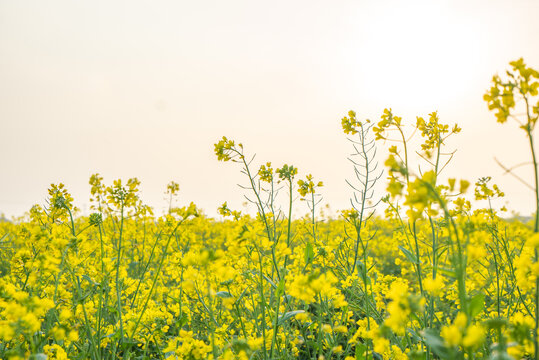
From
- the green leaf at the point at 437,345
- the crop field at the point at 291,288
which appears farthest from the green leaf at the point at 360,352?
the green leaf at the point at 437,345

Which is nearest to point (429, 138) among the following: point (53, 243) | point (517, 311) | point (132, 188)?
point (517, 311)

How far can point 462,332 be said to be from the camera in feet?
3.61

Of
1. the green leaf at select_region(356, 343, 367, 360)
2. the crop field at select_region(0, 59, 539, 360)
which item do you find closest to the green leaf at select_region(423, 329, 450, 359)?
the crop field at select_region(0, 59, 539, 360)

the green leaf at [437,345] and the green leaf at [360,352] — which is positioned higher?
the green leaf at [437,345]

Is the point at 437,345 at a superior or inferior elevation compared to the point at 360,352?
superior

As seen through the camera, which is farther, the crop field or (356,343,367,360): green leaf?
(356,343,367,360): green leaf

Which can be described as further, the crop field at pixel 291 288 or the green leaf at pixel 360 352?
the green leaf at pixel 360 352

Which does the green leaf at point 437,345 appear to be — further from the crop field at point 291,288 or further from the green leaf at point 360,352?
the green leaf at point 360,352

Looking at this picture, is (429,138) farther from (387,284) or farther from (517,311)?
(517,311)

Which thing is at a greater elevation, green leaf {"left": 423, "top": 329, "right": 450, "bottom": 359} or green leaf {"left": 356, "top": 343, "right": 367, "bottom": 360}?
green leaf {"left": 423, "top": 329, "right": 450, "bottom": 359}

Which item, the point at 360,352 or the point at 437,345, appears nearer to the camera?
the point at 437,345

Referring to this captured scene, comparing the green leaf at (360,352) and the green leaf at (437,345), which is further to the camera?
the green leaf at (360,352)

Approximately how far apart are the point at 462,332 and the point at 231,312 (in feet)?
7.60

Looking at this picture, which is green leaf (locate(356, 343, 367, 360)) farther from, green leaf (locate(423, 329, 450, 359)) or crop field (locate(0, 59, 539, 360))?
green leaf (locate(423, 329, 450, 359))
